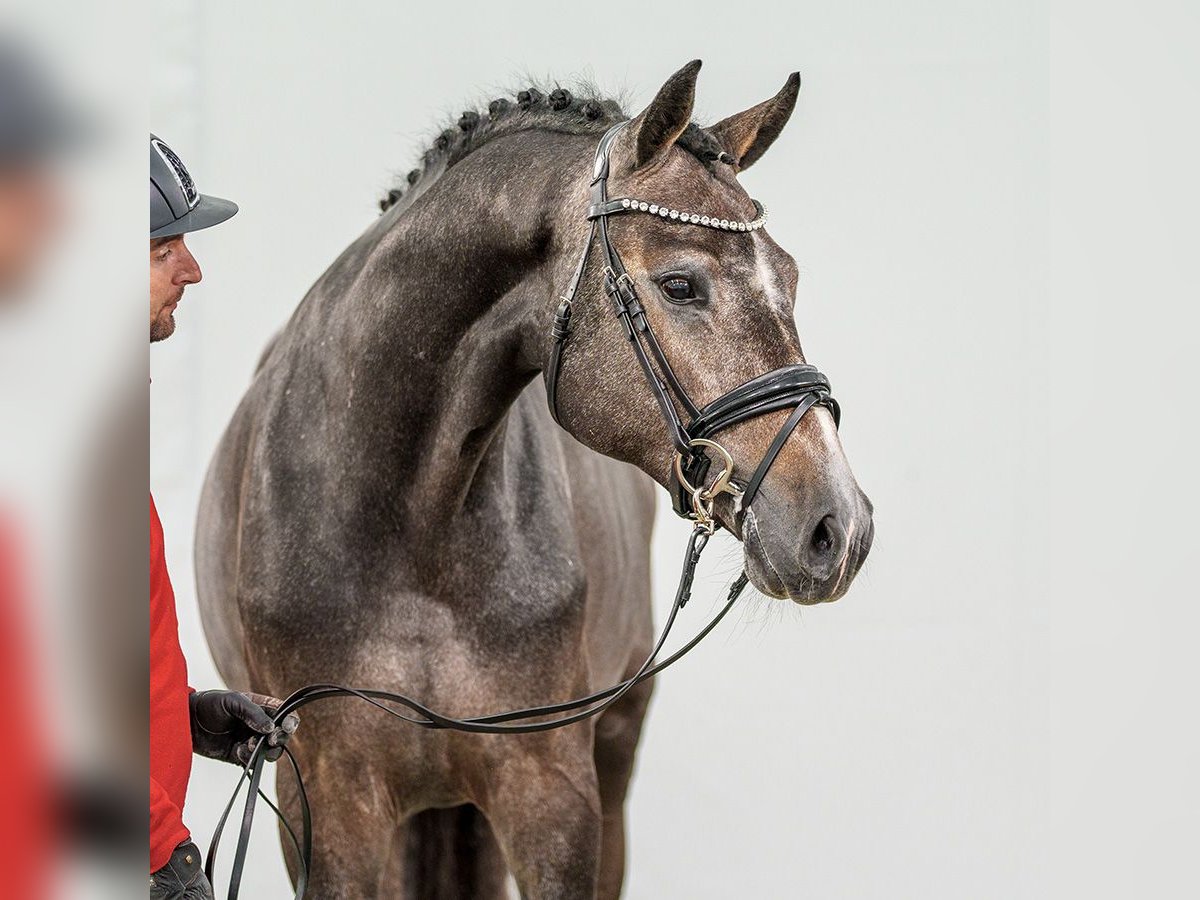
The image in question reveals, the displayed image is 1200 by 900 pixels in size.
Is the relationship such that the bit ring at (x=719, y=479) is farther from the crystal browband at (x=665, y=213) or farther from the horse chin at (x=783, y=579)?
the crystal browband at (x=665, y=213)

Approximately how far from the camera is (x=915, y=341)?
9.38 ft

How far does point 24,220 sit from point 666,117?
1.04 m

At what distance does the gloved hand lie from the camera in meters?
1.41

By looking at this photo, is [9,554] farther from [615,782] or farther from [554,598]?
[615,782]

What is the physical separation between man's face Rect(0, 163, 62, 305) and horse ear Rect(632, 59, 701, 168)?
0.99m

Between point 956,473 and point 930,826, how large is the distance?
778mm

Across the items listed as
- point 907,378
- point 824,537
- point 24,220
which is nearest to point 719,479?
point 824,537

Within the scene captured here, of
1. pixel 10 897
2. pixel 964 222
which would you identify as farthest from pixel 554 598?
pixel 964 222

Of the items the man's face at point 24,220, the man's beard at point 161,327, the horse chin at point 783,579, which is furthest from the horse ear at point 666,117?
the man's face at point 24,220

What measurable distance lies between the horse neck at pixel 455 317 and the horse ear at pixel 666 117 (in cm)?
Result: 10

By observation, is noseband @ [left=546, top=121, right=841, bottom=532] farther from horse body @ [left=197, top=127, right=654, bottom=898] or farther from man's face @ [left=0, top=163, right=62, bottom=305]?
man's face @ [left=0, top=163, right=62, bottom=305]

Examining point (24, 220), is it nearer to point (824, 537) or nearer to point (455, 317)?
point (824, 537)

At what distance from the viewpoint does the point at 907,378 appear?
9.41 ft

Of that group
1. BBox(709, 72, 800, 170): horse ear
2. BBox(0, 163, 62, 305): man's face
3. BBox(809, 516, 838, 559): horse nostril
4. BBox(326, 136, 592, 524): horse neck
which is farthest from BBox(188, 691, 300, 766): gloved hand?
BBox(0, 163, 62, 305): man's face
